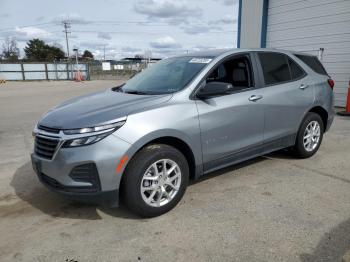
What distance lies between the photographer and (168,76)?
404 centimetres

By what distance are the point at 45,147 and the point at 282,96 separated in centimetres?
308

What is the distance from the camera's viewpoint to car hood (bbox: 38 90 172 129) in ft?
9.93

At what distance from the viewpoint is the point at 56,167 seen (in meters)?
2.98

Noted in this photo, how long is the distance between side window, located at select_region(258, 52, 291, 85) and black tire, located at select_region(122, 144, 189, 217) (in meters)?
1.83

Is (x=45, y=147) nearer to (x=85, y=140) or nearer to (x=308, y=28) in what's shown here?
(x=85, y=140)

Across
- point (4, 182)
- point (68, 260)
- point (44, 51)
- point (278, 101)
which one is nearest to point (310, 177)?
point (278, 101)

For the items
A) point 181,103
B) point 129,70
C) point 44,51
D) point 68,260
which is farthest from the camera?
point 44,51

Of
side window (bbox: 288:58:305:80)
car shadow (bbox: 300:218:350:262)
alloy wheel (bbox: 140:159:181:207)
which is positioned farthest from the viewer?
side window (bbox: 288:58:305:80)

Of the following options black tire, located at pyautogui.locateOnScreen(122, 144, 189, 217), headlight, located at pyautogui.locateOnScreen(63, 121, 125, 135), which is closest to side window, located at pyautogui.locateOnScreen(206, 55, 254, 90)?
black tire, located at pyautogui.locateOnScreen(122, 144, 189, 217)

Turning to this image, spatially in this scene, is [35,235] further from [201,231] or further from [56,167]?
[201,231]

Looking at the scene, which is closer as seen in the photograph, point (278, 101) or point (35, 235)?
point (35, 235)

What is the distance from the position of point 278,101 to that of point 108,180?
258cm

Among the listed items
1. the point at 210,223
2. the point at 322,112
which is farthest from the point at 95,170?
the point at 322,112

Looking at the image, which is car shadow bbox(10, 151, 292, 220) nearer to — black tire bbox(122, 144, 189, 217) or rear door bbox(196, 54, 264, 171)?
black tire bbox(122, 144, 189, 217)
